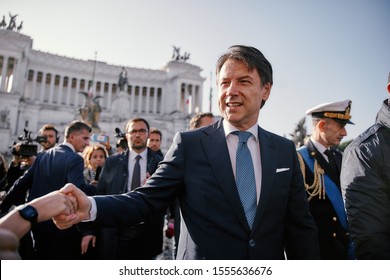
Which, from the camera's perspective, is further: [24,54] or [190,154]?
[24,54]

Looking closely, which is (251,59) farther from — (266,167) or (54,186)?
(54,186)

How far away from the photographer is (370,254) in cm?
176

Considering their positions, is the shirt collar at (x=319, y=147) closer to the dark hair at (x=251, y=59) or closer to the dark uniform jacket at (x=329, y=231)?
the dark uniform jacket at (x=329, y=231)

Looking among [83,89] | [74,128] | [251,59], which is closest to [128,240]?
[74,128]

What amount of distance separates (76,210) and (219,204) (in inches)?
29.7

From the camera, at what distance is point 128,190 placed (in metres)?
4.00

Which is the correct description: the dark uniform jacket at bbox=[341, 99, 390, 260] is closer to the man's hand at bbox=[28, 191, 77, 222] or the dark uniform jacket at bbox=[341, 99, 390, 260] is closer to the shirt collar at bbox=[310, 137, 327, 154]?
the shirt collar at bbox=[310, 137, 327, 154]

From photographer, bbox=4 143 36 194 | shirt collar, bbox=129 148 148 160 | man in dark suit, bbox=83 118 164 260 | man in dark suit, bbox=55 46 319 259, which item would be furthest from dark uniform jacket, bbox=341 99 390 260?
photographer, bbox=4 143 36 194

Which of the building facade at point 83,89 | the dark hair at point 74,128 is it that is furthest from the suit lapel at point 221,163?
the building facade at point 83,89

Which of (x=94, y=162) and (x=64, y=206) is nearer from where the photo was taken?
(x=64, y=206)

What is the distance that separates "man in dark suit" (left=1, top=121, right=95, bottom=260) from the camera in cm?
365
